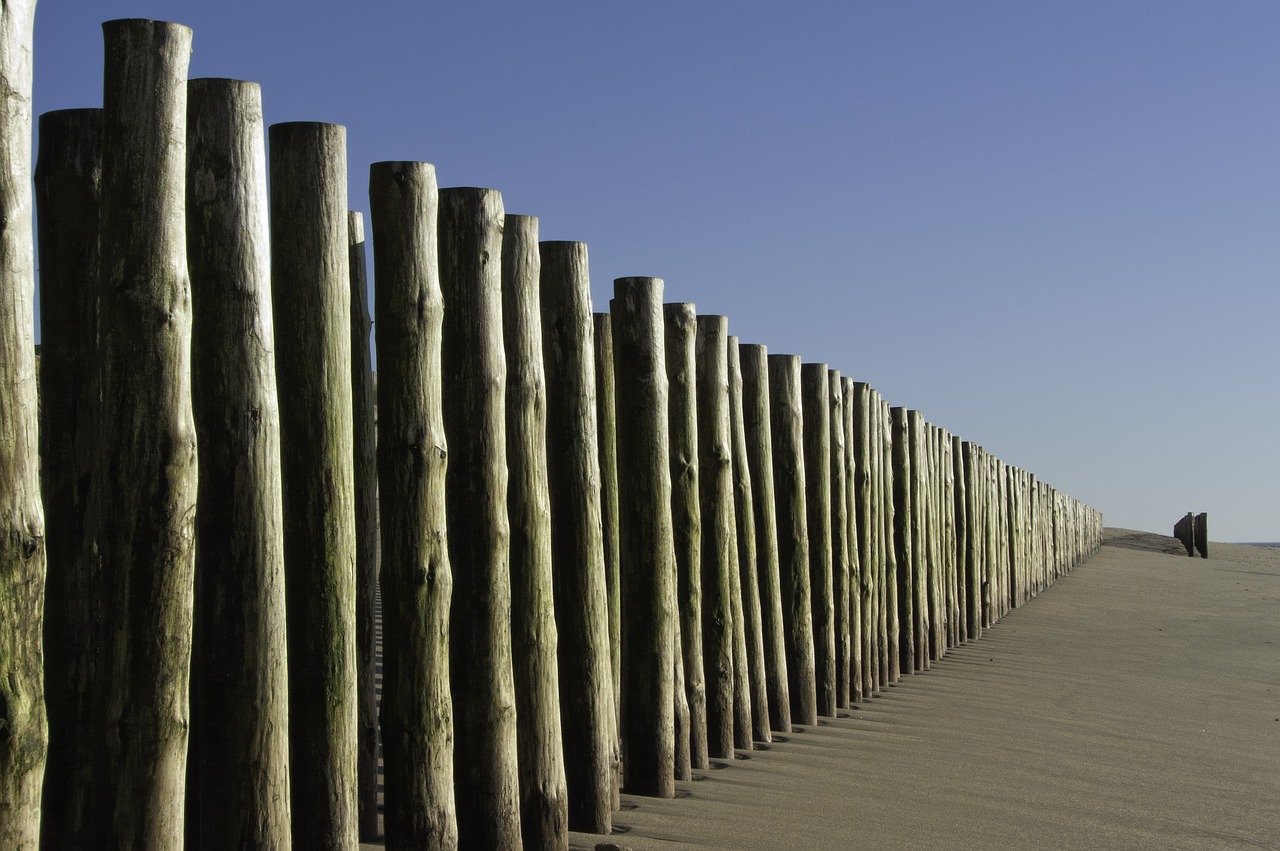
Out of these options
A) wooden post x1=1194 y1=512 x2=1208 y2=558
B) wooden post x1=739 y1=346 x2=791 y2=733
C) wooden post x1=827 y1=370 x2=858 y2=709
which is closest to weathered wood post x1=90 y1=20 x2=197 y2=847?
wooden post x1=739 y1=346 x2=791 y2=733

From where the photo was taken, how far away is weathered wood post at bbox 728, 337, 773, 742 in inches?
218

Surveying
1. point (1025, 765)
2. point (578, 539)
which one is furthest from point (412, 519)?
point (1025, 765)

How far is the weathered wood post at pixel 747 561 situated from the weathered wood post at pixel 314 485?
259 cm

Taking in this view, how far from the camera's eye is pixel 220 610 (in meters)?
2.91

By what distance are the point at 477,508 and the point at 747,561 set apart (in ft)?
7.17

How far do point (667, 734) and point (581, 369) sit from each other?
1.35 meters

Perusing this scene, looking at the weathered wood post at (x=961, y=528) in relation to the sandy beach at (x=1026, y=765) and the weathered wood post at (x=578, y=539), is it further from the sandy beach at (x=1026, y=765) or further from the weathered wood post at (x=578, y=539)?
the weathered wood post at (x=578, y=539)

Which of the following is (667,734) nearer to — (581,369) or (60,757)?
(581,369)

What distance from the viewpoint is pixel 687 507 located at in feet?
16.4

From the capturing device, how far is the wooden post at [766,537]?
228 inches

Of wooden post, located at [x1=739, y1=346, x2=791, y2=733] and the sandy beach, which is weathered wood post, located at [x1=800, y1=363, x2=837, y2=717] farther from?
wooden post, located at [x1=739, y1=346, x2=791, y2=733]

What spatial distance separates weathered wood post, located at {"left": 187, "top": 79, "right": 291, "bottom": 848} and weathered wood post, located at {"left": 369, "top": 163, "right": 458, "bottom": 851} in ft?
1.36

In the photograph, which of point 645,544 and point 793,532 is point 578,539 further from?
point 793,532

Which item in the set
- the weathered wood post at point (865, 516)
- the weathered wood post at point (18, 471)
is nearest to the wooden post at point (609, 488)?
the weathered wood post at point (18, 471)
